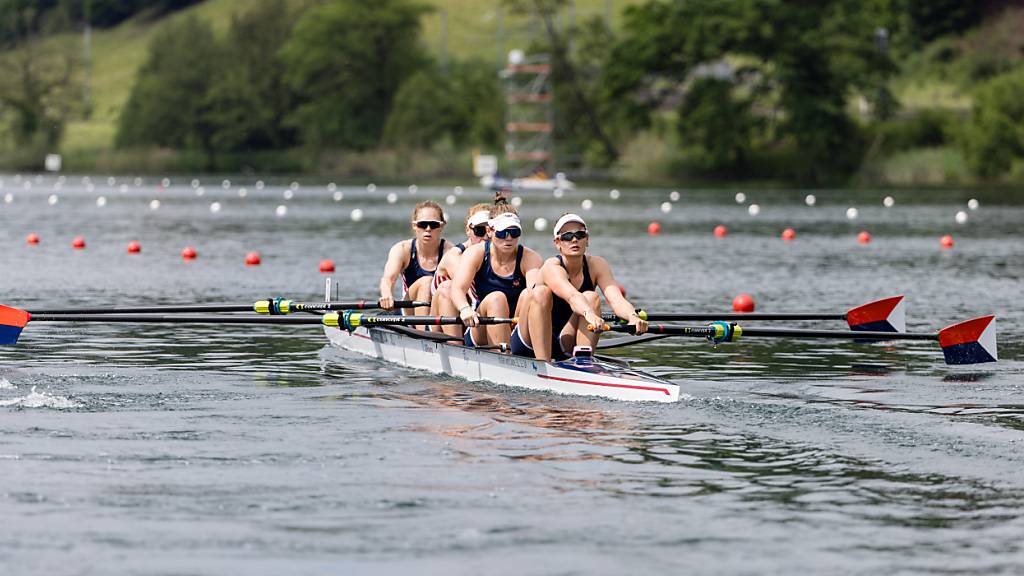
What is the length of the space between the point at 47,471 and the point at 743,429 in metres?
5.08

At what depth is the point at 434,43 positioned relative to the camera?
151m

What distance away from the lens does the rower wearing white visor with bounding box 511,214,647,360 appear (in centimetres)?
1455

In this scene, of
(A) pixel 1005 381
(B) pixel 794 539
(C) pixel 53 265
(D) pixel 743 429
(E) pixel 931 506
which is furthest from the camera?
(C) pixel 53 265

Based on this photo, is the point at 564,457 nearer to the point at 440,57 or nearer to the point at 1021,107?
the point at 1021,107

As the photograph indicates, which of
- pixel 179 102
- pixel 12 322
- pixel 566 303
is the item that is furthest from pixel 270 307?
pixel 179 102

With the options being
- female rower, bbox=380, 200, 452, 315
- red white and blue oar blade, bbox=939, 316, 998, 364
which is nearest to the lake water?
red white and blue oar blade, bbox=939, 316, 998, 364

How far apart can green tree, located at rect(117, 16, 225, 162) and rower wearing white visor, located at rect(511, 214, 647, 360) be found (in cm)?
12838

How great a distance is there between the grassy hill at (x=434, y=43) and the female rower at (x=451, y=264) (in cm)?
11705

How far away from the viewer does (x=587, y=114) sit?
107500 millimetres

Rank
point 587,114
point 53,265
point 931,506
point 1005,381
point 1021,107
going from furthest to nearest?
point 587,114, point 1021,107, point 53,265, point 1005,381, point 931,506

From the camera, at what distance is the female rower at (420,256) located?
17406 mm

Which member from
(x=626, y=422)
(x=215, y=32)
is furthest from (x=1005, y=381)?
(x=215, y=32)

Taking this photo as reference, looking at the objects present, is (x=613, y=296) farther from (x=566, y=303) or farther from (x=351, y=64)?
(x=351, y=64)

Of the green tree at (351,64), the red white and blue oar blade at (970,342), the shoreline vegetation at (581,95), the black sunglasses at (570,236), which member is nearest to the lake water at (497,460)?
the red white and blue oar blade at (970,342)
